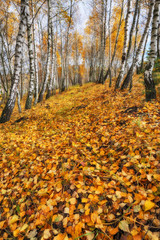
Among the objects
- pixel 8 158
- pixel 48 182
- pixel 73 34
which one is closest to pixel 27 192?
pixel 48 182

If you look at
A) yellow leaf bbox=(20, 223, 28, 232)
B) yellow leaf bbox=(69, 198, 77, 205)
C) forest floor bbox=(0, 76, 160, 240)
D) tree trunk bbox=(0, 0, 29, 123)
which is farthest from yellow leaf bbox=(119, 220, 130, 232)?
tree trunk bbox=(0, 0, 29, 123)

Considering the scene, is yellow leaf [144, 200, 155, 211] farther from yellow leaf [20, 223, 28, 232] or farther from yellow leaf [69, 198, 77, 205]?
yellow leaf [20, 223, 28, 232]

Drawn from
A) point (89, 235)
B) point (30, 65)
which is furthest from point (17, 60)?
point (89, 235)

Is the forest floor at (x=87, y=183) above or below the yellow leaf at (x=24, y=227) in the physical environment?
above

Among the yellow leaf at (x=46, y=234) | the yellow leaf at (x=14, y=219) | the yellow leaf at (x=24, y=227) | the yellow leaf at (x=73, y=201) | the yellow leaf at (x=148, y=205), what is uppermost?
the yellow leaf at (x=148, y=205)

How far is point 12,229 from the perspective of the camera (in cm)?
154

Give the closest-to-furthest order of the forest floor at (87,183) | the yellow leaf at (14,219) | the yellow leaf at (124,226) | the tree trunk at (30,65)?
the yellow leaf at (124,226) → the forest floor at (87,183) → the yellow leaf at (14,219) → the tree trunk at (30,65)

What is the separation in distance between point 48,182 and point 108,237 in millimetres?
1241

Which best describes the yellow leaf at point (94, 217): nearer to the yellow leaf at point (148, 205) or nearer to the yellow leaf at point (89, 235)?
the yellow leaf at point (89, 235)

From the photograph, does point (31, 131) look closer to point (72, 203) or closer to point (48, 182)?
point (48, 182)

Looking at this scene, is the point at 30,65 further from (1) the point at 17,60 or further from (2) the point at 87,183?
(2) the point at 87,183

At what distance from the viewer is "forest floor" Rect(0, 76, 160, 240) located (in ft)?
4.40

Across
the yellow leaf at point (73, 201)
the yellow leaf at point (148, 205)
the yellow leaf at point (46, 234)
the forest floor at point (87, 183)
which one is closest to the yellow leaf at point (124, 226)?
the forest floor at point (87, 183)

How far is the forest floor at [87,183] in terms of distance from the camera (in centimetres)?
134
